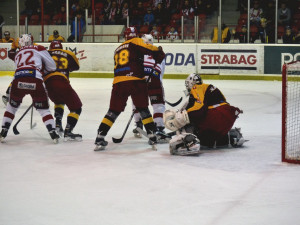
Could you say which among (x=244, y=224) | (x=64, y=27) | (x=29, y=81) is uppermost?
(x=64, y=27)

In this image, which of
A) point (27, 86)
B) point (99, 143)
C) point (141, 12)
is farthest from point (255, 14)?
point (99, 143)

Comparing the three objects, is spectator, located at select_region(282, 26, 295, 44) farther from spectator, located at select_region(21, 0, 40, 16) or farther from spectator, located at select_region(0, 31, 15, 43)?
spectator, located at select_region(21, 0, 40, 16)

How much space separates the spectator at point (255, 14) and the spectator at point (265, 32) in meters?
0.12

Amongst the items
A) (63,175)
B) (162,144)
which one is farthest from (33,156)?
(162,144)

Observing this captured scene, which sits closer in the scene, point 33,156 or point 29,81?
point 33,156

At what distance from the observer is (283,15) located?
1355 centimetres

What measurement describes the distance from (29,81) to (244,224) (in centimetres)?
346

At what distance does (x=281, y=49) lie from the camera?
13.2m

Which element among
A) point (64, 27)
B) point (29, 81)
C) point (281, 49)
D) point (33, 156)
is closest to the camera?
point (33, 156)

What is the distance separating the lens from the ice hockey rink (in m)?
3.82

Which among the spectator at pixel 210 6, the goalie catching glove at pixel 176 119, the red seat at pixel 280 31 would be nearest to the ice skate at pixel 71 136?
the goalie catching glove at pixel 176 119

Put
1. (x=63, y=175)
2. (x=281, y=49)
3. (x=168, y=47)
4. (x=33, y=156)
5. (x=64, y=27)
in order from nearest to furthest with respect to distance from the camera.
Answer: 1. (x=63, y=175)
2. (x=33, y=156)
3. (x=281, y=49)
4. (x=168, y=47)
5. (x=64, y=27)

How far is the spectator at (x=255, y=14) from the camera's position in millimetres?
13555

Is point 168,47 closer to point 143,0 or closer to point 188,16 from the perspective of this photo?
point 188,16
